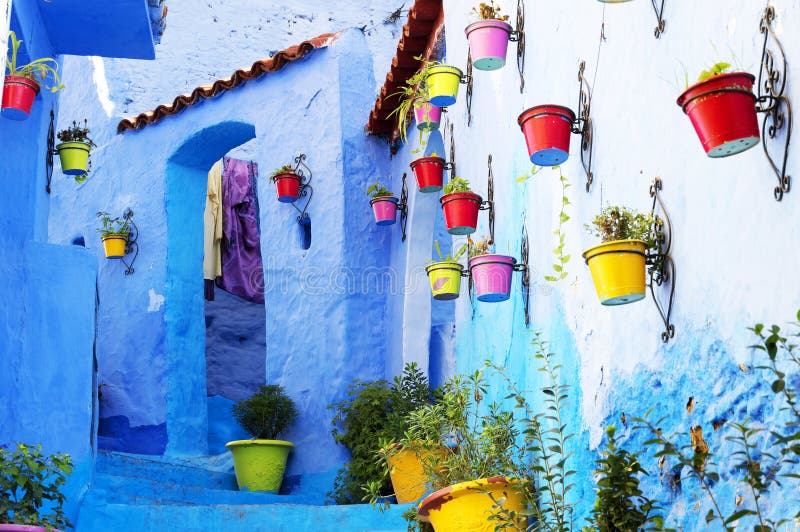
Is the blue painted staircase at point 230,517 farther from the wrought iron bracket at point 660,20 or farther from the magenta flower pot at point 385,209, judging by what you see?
the wrought iron bracket at point 660,20

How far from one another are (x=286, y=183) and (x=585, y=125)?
5458mm

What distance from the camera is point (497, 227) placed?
628cm

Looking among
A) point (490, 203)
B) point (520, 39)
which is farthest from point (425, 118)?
point (520, 39)

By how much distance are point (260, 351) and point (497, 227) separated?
6.97 metres

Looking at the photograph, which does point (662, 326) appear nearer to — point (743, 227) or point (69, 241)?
point (743, 227)

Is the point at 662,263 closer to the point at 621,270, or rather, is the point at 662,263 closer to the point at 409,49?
the point at 621,270

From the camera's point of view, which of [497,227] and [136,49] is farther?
[136,49]

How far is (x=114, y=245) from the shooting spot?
10.7 metres

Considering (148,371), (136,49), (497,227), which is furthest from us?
(148,371)

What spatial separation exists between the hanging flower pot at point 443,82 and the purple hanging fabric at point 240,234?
6.20 m

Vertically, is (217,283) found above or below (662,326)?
above

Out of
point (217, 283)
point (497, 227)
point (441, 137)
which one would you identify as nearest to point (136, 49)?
point (441, 137)

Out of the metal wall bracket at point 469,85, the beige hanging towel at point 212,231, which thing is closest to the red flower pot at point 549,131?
the metal wall bracket at point 469,85

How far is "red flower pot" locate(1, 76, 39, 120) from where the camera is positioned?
618cm
